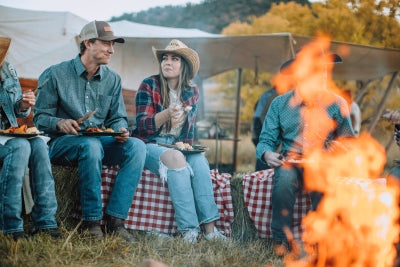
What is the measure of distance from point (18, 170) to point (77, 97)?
0.89m

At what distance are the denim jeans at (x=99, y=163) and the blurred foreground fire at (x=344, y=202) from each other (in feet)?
3.95

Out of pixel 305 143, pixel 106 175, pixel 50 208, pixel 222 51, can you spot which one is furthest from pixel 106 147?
pixel 222 51

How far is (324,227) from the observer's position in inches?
120

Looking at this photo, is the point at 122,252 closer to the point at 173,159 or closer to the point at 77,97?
the point at 173,159

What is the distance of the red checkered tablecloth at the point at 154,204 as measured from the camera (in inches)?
140

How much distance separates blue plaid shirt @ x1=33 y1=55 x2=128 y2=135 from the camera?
11.1 feet

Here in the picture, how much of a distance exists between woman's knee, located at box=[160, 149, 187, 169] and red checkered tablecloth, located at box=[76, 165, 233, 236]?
234 mm

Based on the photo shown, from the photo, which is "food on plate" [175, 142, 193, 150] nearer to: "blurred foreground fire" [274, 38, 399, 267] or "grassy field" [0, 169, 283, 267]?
"grassy field" [0, 169, 283, 267]

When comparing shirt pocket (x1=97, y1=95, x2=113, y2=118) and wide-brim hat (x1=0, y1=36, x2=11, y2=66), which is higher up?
wide-brim hat (x1=0, y1=36, x2=11, y2=66)

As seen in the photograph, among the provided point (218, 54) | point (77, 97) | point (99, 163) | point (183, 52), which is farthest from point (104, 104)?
point (218, 54)

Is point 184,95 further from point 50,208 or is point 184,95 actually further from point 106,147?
point 50,208

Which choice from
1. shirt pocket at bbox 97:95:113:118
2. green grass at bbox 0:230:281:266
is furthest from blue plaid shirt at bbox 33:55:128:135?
green grass at bbox 0:230:281:266

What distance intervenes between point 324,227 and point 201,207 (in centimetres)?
90

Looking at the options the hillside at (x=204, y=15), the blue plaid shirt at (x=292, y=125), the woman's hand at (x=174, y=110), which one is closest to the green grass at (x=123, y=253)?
the blue plaid shirt at (x=292, y=125)
